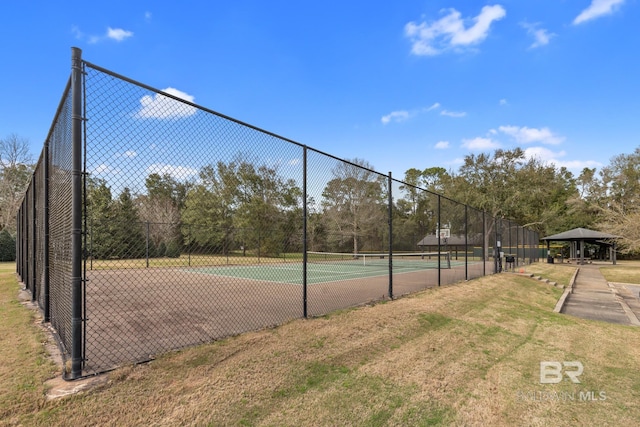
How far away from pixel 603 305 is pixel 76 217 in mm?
11964

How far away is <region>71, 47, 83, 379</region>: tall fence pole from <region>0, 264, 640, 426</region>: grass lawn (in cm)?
35

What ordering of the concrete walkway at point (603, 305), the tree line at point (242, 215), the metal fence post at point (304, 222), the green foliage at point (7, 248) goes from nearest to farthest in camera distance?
the tree line at point (242, 215) → the metal fence post at point (304, 222) → the concrete walkway at point (603, 305) → the green foliage at point (7, 248)

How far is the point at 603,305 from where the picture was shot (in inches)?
363

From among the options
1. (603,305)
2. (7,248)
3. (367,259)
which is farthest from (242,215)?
(7,248)

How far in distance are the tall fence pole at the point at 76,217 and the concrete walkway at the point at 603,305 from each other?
9.20m

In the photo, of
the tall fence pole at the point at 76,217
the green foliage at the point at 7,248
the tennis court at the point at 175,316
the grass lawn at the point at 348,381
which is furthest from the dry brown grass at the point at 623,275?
the green foliage at the point at 7,248

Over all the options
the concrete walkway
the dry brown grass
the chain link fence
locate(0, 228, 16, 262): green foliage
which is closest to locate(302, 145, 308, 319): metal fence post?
the chain link fence

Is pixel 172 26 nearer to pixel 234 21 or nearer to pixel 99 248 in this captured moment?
pixel 234 21

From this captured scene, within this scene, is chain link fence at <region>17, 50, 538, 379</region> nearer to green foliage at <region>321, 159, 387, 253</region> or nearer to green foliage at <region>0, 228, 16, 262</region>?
green foliage at <region>321, 159, 387, 253</region>

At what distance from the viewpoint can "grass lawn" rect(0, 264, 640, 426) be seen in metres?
2.41

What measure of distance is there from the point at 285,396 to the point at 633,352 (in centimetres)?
483

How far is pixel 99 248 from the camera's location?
6.10m

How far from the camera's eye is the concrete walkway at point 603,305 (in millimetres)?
7519

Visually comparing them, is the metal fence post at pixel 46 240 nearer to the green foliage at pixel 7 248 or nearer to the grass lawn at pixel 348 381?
the grass lawn at pixel 348 381
